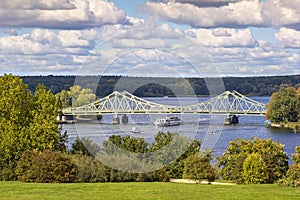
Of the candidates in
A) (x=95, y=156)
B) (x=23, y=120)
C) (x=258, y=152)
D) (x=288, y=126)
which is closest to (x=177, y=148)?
(x=258, y=152)

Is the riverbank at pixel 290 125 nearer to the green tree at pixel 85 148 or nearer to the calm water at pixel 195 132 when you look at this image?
the calm water at pixel 195 132

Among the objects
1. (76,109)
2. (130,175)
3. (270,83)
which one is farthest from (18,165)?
(270,83)

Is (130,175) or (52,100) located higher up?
(52,100)

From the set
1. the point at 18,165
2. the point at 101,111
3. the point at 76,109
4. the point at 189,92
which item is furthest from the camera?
the point at 101,111

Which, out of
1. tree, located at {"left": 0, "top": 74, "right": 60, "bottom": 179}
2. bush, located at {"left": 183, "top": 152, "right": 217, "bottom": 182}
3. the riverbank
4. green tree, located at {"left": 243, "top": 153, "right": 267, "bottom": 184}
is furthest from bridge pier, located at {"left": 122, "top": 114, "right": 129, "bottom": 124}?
green tree, located at {"left": 243, "top": 153, "right": 267, "bottom": 184}

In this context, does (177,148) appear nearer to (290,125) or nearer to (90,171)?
(90,171)

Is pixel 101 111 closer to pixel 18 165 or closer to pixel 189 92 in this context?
pixel 189 92

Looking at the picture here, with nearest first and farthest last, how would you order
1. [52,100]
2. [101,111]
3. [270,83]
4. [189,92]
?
[52,100] < [189,92] < [101,111] < [270,83]

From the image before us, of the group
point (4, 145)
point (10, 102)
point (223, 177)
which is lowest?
point (223, 177)

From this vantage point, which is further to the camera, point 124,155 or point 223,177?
point 223,177

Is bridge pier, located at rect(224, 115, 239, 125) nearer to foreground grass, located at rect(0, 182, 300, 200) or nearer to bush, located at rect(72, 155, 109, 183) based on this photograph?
bush, located at rect(72, 155, 109, 183)
